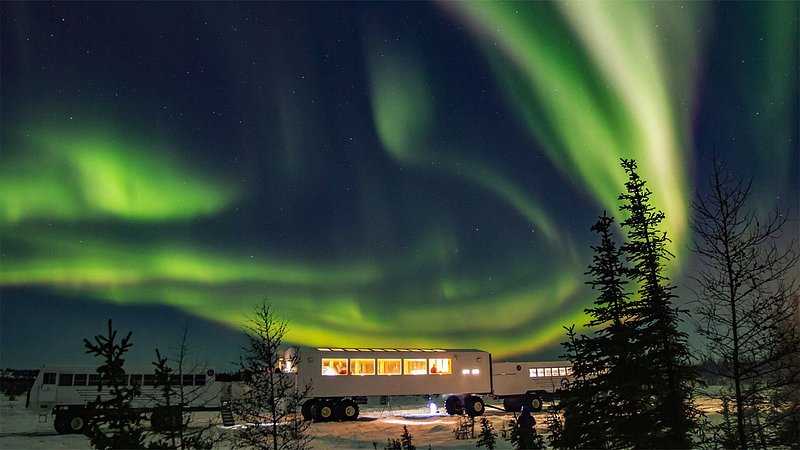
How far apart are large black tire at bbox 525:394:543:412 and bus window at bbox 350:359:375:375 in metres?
10.9

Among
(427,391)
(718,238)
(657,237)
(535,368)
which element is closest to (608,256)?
(657,237)

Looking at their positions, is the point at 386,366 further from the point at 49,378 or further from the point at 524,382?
the point at 49,378

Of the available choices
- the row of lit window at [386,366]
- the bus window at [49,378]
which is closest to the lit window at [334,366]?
the row of lit window at [386,366]

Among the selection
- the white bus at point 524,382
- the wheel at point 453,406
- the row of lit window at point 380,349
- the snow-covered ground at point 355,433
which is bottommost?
the snow-covered ground at point 355,433

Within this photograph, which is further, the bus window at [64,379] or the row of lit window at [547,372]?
the row of lit window at [547,372]

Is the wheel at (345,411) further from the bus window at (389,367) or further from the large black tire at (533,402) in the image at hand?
the large black tire at (533,402)

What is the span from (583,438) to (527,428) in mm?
4443

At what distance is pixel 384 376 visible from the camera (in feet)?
110

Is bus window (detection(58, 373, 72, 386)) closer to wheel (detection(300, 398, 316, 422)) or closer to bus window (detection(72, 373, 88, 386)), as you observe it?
bus window (detection(72, 373, 88, 386))

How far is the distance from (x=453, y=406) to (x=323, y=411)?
28.3ft

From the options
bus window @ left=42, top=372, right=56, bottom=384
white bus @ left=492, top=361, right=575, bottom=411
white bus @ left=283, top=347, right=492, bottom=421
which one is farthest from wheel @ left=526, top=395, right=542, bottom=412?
bus window @ left=42, top=372, right=56, bottom=384

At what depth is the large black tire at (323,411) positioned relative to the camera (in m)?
31.5

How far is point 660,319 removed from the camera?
38.7 feet

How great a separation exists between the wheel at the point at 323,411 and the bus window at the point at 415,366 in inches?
194
